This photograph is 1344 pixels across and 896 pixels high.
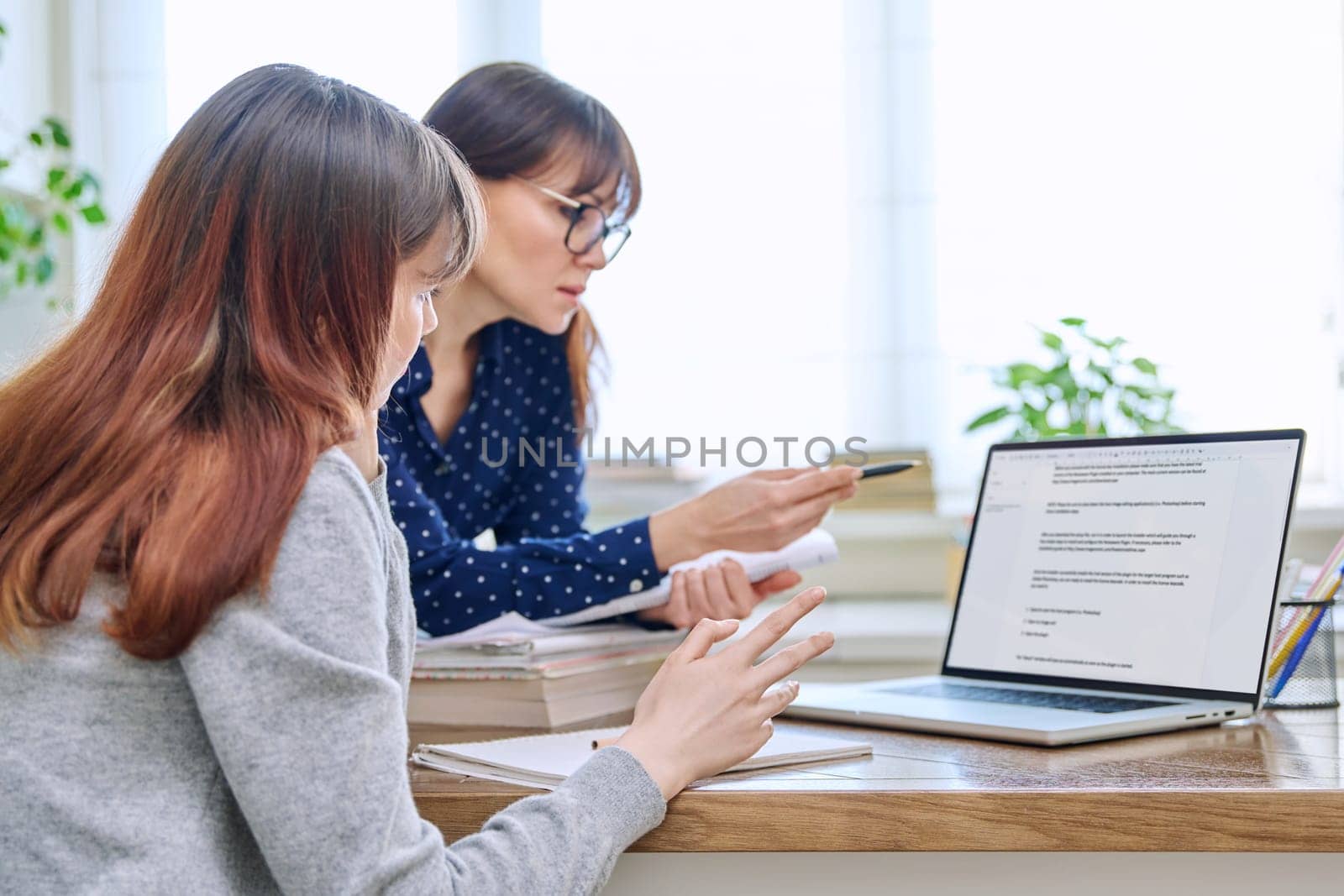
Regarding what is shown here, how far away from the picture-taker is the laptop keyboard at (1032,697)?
0.98m

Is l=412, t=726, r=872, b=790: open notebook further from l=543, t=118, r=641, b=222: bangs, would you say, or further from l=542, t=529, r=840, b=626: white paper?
l=543, t=118, r=641, b=222: bangs

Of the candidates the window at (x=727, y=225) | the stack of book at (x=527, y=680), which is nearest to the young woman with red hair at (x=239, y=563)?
the stack of book at (x=527, y=680)

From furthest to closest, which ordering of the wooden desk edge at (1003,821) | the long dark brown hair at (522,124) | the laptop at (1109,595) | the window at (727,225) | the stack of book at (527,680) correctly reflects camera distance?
the window at (727,225), the long dark brown hair at (522,124), the stack of book at (527,680), the laptop at (1109,595), the wooden desk edge at (1003,821)

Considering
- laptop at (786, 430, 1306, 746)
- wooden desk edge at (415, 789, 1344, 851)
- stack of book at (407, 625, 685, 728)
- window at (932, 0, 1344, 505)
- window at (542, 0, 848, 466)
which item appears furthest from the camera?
window at (542, 0, 848, 466)

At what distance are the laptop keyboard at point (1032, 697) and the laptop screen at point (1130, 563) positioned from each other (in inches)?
0.5

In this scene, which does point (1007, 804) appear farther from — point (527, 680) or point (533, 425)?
point (533, 425)

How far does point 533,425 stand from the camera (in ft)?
4.99

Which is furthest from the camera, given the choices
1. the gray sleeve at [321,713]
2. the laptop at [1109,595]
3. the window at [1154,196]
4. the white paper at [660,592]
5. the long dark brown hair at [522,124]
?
the window at [1154,196]

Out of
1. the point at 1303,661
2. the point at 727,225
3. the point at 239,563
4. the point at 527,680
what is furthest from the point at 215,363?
the point at 727,225

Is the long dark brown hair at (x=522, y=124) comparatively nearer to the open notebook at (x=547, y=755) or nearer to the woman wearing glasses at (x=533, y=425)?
the woman wearing glasses at (x=533, y=425)

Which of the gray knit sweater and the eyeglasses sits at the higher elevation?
the eyeglasses

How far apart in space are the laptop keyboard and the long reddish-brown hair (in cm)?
57

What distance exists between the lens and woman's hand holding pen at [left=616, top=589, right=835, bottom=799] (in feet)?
2.55

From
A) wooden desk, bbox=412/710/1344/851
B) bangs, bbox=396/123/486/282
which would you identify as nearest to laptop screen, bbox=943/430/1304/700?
wooden desk, bbox=412/710/1344/851
